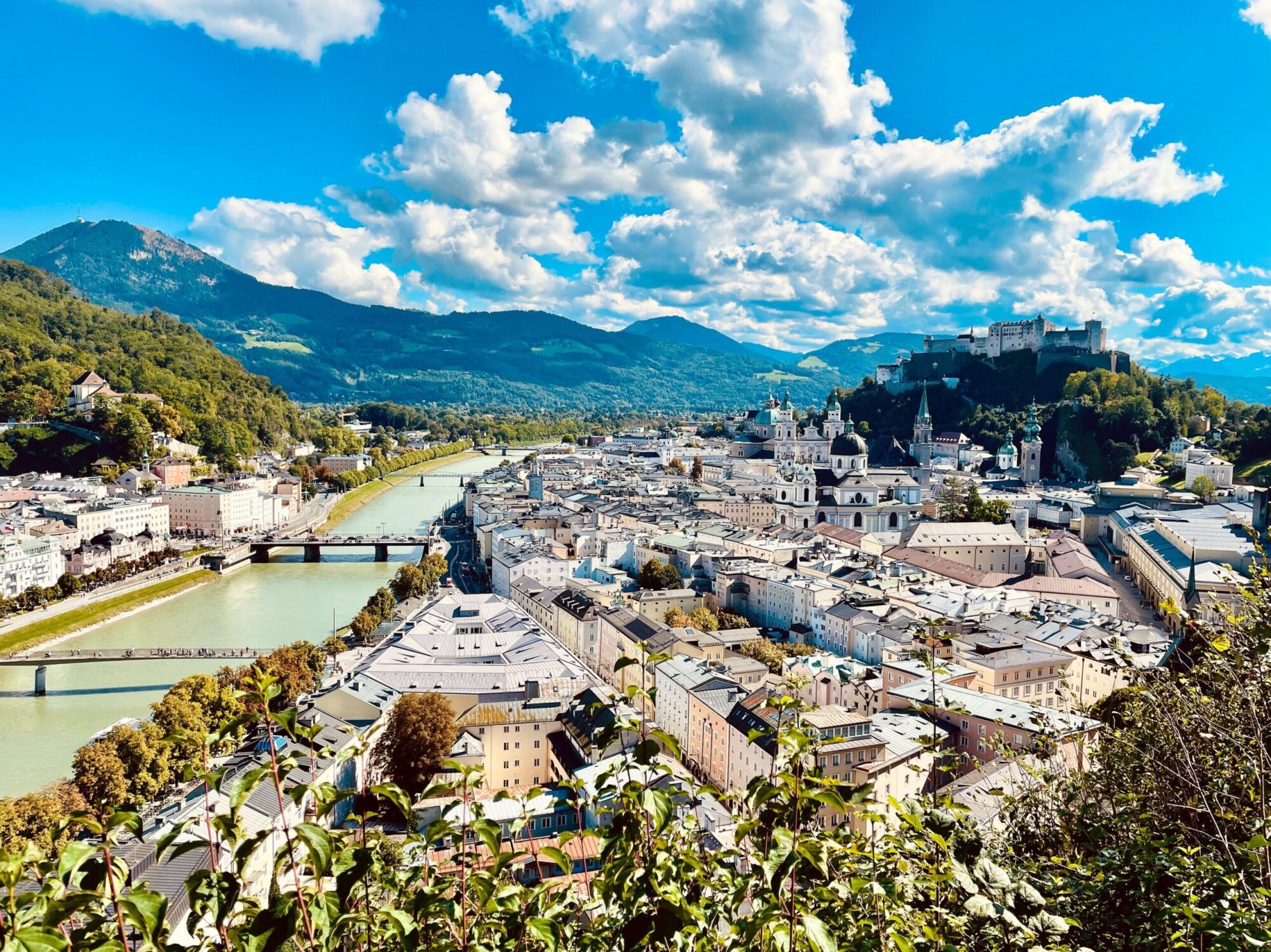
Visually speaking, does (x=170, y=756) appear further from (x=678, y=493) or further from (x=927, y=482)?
(x=927, y=482)

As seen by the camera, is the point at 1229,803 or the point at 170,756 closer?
the point at 1229,803

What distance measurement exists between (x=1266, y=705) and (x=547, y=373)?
142291 mm

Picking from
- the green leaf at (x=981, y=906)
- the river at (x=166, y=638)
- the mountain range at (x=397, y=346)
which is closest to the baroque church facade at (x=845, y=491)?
the river at (x=166, y=638)

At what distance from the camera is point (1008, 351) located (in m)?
40.1

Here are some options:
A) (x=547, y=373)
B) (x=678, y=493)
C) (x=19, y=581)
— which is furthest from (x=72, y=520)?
(x=547, y=373)

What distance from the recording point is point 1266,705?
87.7 inches

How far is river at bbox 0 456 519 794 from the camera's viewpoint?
10719mm

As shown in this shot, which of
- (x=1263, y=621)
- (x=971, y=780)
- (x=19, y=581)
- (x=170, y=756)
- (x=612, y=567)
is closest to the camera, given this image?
(x=1263, y=621)

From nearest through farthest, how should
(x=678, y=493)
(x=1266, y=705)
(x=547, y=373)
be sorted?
(x=1266, y=705), (x=678, y=493), (x=547, y=373)

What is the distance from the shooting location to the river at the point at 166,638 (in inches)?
422

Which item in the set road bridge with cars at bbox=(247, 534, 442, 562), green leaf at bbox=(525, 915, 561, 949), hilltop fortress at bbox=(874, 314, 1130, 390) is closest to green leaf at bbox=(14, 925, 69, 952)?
green leaf at bbox=(525, 915, 561, 949)

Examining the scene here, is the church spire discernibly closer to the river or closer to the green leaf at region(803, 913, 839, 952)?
the river

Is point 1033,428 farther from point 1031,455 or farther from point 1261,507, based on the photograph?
point 1261,507

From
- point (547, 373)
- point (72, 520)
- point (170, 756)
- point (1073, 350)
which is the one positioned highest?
point (547, 373)
